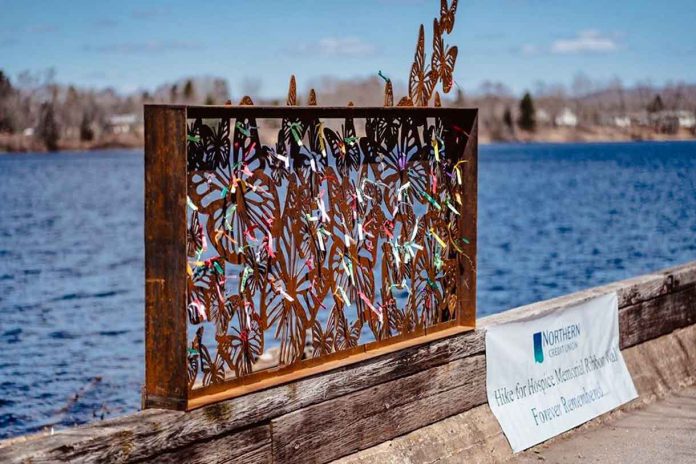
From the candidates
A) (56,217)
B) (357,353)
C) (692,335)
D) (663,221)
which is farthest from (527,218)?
(357,353)

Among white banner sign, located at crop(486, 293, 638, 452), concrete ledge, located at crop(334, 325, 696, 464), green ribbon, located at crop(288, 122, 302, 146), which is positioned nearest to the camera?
green ribbon, located at crop(288, 122, 302, 146)

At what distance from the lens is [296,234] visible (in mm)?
6637

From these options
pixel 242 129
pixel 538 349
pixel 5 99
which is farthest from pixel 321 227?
pixel 5 99

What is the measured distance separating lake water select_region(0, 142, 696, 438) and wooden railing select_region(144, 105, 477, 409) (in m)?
8.74

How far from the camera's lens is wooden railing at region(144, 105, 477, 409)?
5.85 meters

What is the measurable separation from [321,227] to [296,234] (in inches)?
8.6

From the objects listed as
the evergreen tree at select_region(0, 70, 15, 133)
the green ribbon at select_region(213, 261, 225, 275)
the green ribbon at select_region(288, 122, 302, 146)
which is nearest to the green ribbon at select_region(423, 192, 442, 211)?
the green ribbon at select_region(288, 122, 302, 146)

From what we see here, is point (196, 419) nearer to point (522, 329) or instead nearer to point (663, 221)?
point (522, 329)

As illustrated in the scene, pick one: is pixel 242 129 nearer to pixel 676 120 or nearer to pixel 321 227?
pixel 321 227

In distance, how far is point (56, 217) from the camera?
7669cm

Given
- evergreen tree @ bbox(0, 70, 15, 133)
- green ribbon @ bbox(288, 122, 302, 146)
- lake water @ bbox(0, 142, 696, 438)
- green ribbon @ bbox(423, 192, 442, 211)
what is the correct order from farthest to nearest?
1. evergreen tree @ bbox(0, 70, 15, 133)
2. lake water @ bbox(0, 142, 696, 438)
3. green ribbon @ bbox(423, 192, 442, 211)
4. green ribbon @ bbox(288, 122, 302, 146)

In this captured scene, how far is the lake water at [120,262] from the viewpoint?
21.3 meters

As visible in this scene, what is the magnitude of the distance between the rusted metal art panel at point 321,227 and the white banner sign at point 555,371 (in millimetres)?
583

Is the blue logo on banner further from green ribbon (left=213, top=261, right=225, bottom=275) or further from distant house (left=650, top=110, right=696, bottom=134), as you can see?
distant house (left=650, top=110, right=696, bottom=134)
